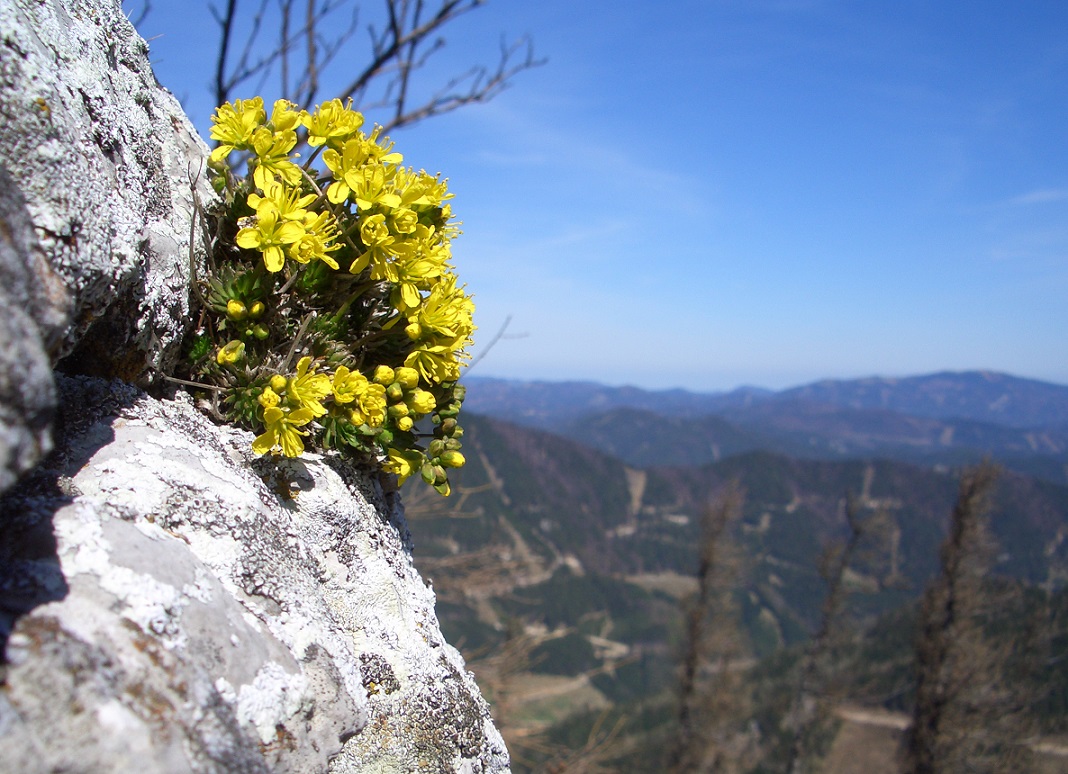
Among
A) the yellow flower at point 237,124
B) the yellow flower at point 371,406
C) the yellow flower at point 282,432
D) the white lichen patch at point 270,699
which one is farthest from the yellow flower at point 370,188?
the white lichen patch at point 270,699

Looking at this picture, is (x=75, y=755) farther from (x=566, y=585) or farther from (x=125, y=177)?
(x=566, y=585)

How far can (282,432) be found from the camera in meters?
2.35

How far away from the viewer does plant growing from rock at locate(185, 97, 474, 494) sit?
2.41m

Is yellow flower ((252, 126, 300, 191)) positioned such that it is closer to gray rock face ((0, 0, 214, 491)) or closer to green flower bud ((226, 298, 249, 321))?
gray rock face ((0, 0, 214, 491))

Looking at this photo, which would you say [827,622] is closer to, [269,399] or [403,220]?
[403,220]

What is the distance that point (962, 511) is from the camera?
31.7 meters

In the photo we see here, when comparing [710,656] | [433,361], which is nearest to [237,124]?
[433,361]

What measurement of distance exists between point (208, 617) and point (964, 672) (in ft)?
118

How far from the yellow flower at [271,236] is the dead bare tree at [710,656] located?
36.6 meters

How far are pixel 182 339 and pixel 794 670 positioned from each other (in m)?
113

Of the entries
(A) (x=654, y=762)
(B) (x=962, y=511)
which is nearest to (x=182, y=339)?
(B) (x=962, y=511)

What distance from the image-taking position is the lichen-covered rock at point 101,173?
1.68 metres

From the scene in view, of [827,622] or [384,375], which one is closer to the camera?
[384,375]

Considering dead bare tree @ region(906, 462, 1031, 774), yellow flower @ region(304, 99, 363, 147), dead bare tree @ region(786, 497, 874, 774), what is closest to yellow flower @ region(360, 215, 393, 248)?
yellow flower @ region(304, 99, 363, 147)
